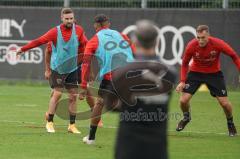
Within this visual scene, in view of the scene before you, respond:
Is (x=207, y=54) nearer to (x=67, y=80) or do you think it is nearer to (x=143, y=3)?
(x=67, y=80)

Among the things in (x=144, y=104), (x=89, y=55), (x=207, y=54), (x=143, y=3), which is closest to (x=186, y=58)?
(x=207, y=54)

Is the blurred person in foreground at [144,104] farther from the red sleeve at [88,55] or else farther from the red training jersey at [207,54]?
the red training jersey at [207,54]

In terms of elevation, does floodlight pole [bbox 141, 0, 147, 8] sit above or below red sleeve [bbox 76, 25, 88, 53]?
above

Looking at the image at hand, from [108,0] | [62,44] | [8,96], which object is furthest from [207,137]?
[108,0]

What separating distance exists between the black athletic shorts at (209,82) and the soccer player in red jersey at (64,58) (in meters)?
2.13

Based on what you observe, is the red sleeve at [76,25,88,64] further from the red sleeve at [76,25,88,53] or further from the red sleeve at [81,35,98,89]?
the red sleeve at [81,35,98,89]

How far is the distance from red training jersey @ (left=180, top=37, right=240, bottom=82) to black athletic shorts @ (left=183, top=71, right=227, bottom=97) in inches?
3.8

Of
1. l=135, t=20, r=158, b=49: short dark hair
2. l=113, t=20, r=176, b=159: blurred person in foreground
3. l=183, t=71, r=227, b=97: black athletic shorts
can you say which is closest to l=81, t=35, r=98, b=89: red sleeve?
l=183, t=71, r=227, b=97: black athletic shorts

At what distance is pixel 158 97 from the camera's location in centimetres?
758

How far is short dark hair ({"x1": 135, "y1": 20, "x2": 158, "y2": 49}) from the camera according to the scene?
7.10 m

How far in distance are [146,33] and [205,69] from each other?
839 centimetres

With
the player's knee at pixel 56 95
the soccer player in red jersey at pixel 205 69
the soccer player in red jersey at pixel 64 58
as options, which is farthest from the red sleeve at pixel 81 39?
the soccer player in red jersey at pixel 205 69

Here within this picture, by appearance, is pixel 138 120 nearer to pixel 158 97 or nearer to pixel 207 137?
pixel 158 97

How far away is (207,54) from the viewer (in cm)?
1512
